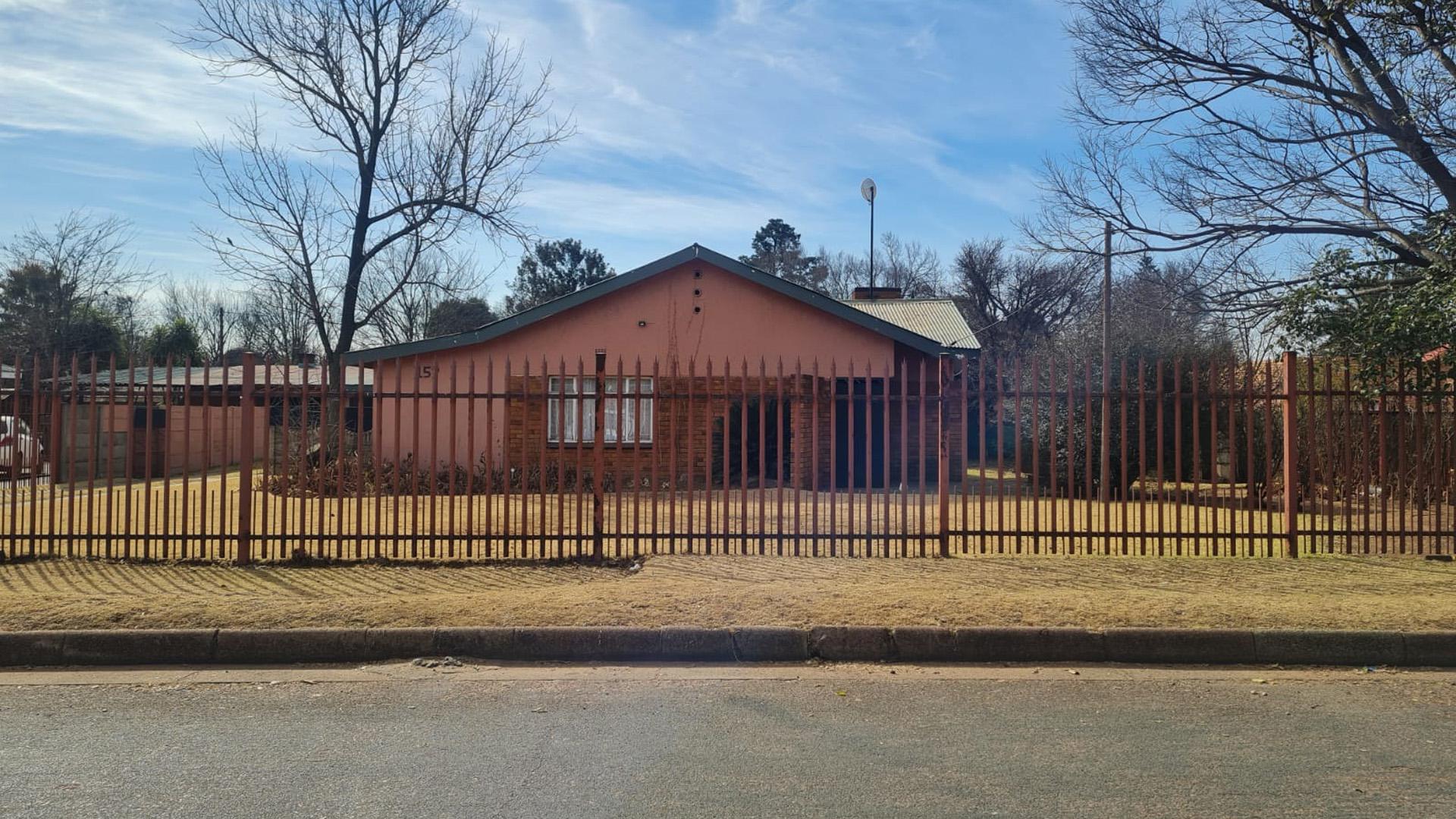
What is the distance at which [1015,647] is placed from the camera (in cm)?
638

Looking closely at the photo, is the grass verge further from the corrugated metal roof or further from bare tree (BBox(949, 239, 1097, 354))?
bare tree (BBox(949, 239, 1097, 354))

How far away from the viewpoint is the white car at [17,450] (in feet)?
30.0

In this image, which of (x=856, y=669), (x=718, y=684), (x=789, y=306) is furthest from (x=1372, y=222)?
(x=718, y=684)

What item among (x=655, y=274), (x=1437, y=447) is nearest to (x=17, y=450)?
(x=655, y=274)

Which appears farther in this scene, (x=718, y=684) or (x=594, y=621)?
(x=594, y=621)

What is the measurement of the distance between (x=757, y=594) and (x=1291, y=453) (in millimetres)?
5196

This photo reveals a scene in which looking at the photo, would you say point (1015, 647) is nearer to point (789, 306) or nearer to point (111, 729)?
point (111, 729)

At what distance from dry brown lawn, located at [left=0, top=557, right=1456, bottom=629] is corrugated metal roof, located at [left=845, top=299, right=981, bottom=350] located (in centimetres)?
1073

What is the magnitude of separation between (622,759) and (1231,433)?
6719mm

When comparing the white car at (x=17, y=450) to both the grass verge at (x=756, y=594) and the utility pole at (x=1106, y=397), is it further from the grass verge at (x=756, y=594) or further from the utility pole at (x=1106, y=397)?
the utility pole at (x=1106, y=397)

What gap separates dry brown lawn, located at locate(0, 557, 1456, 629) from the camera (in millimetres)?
6586

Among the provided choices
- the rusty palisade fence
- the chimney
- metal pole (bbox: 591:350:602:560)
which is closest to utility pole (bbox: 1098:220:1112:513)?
the rusty palisade fence

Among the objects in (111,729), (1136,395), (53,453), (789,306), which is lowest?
(111,729)

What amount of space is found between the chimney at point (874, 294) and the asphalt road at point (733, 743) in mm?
22861
